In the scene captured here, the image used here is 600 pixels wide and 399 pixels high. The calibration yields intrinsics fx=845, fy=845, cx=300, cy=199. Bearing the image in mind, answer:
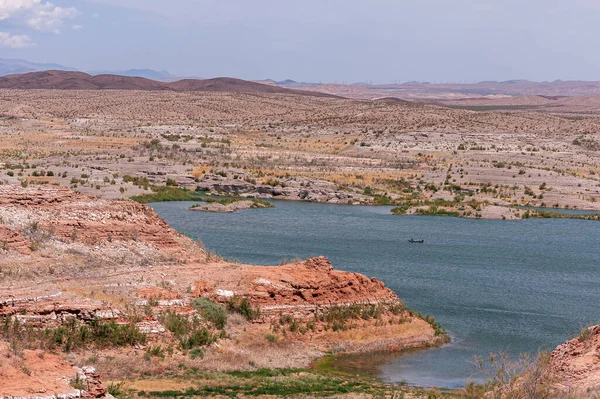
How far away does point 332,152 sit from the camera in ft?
309

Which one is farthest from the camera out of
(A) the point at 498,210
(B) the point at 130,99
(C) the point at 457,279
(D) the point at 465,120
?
(B) the point at 130,99

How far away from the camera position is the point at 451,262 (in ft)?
145

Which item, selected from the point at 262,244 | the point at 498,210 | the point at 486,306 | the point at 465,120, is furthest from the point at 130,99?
the point at 486,306

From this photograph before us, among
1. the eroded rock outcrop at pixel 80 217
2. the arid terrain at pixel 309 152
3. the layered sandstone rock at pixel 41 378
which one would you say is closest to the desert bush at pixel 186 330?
the eroded rock outcrop at pixel 80 217

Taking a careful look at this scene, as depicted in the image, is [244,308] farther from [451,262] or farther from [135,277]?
[451,262]

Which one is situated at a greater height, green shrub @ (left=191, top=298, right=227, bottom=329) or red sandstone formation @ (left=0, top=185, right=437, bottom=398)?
red sandstone formation @ (left=0, top=185, right=437, bottom=398)

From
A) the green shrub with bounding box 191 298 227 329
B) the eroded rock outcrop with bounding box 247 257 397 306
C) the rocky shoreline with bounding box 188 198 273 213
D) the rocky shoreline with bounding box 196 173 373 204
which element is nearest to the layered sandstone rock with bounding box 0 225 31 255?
the green shrub with bounding box 191 298 227 329

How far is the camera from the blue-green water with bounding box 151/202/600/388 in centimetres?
2977

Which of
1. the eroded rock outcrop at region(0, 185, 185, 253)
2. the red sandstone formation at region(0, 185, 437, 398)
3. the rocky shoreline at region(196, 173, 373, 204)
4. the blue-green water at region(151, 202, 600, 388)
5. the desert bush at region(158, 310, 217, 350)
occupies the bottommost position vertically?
the blue-green water at region(151, 202, 600, 388)

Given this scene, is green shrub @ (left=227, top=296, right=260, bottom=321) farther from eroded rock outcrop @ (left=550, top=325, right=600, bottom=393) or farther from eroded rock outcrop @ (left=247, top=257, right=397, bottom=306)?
eroded rock outcrop @ (left=550, top=325, right=600, bottom=393)

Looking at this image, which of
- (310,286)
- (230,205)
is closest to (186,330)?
(310,286)

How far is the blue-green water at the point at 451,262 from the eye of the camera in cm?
2977

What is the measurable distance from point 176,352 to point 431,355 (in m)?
9.13

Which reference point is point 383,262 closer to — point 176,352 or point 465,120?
point 176,352
